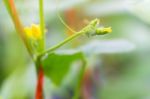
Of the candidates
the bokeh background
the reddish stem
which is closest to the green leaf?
the reddish stem

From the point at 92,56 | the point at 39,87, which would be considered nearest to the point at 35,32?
the point at 39,87

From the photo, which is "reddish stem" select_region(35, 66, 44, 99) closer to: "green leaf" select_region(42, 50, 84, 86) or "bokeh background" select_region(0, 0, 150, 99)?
"green leaf" select_region(42, 50, 84, 86)

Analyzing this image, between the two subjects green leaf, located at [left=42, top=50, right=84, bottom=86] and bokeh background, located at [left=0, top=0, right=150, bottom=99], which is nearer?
green leaf, located at [left=42, top=50, right=84, bottom=86]

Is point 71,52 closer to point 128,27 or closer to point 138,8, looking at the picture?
point 138,8

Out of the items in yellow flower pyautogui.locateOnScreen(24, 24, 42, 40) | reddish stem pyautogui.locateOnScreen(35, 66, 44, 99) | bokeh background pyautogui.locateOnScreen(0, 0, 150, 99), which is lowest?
reddish stem pyautogui.locateOnScreen(35, 66, 44, 99)

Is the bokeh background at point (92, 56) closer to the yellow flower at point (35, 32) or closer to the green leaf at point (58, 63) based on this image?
the green leaf at point (58, 63)

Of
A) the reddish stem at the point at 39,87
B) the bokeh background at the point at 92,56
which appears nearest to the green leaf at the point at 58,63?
the reddish stem at the point at 39,87

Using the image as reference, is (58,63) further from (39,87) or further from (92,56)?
(92,56)
